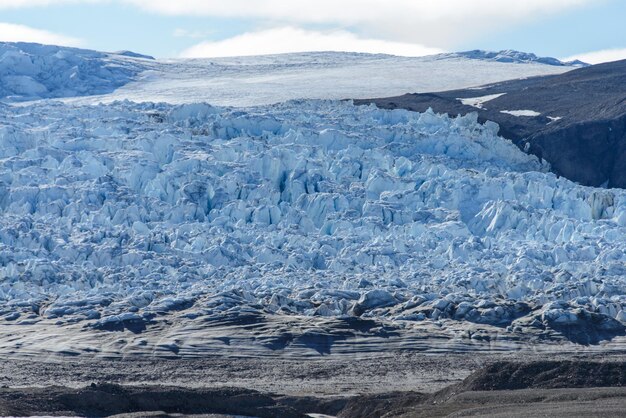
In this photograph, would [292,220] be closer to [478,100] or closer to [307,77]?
[478,100]

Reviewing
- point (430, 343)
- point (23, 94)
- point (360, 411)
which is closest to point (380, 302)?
point (430, 343)

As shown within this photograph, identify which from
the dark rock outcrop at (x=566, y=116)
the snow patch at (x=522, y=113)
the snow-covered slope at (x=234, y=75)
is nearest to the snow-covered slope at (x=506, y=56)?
the snow-covered slope at (x=234, y=75)

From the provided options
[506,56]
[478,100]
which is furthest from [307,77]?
[506,56]

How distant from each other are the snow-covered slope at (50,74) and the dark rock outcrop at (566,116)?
14400 millimetres

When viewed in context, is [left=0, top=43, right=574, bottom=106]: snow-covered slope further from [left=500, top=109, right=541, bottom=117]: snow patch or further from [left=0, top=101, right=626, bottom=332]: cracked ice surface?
[left=0, top=101, right=626, bottom=332]: cracked ice surface

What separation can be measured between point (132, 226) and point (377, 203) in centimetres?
772

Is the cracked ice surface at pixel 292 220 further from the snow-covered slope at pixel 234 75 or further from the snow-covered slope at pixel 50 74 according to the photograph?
the snow-covered slope at pixel 234 75

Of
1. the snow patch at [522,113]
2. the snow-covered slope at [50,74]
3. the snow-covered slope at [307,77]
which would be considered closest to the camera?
the snow patch at [522,113]

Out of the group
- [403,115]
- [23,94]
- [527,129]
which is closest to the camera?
[403,115]

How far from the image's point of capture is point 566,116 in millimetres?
54719

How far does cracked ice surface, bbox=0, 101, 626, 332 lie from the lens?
34.0m

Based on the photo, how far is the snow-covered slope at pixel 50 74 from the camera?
189 feet

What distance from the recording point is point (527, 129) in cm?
5238

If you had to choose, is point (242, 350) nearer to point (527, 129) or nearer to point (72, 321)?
point (72, 321)
